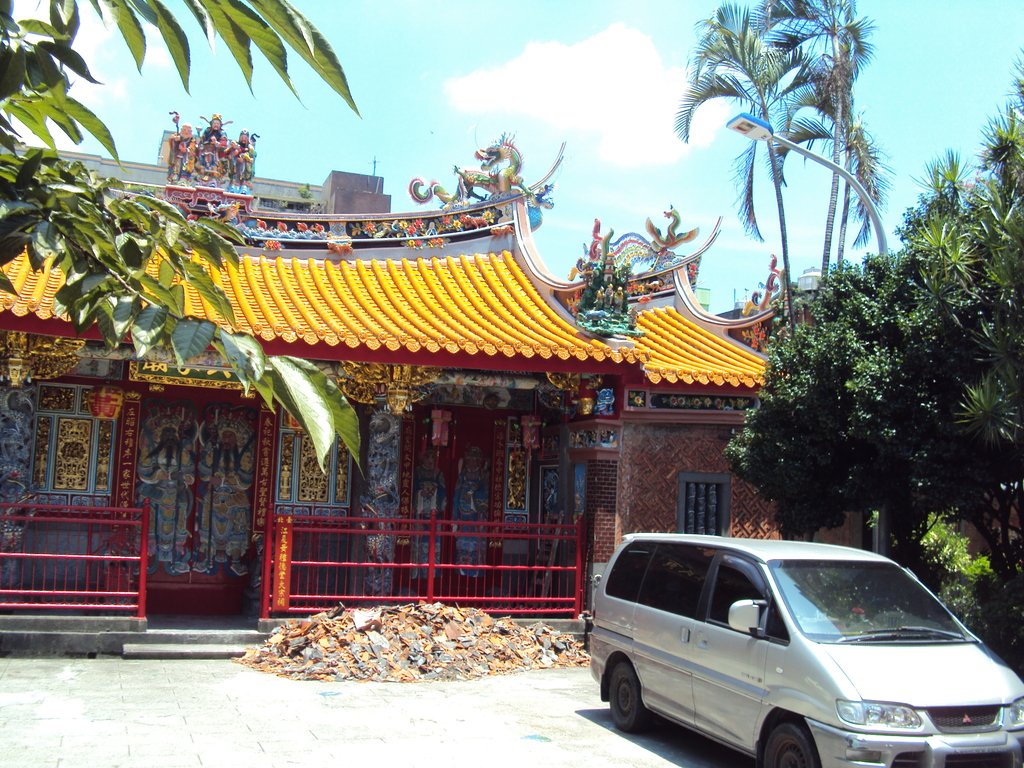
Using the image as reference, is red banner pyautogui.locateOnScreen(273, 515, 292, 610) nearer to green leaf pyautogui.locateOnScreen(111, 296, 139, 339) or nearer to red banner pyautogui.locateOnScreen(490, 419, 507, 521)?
red banner pyautogui.locateOnScreen(490, 419, 507, 521)

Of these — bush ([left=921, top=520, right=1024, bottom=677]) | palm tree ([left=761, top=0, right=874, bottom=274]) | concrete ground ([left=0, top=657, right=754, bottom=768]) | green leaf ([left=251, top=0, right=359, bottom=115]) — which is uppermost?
palm tree ([left=761, top=0, right=874, bottom=274])

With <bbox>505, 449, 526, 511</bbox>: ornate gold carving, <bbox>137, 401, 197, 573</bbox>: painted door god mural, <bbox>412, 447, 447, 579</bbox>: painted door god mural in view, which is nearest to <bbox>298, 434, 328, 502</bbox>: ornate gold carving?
<bbox>412, 447, 447, 579</bbox>: painted door god mural

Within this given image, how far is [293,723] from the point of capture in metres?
8.41

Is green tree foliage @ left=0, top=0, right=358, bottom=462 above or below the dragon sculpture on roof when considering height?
below

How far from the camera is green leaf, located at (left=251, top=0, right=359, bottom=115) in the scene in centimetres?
166

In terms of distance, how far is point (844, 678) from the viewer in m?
6.18

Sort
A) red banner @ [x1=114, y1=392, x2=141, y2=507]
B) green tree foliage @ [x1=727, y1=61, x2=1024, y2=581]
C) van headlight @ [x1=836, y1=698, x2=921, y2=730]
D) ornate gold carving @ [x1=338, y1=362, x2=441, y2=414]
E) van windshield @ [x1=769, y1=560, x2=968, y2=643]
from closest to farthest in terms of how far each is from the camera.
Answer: van headlight @ [x1=836, y1=698, x2=921, y2=730] < van windshield @ [x1=769, y1=560, x2=968, y2=643] < green tree foliage @ [x1=727, y1=61, x2=1024, y2=581] < ornate gold carving @ [x1=338, y1=362, x2=441, y2=414] < red banner @ [x1=114, y1=392, x2=141, y2=507]

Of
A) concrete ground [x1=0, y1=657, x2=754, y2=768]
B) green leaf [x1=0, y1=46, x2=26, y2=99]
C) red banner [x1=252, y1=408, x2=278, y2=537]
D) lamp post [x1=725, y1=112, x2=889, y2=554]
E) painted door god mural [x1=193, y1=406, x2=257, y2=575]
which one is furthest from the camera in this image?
red banner [x1=252, y1=408, x2=278, y2=537]

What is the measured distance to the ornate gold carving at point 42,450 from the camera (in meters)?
13.0

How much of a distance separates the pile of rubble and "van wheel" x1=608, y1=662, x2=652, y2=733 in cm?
246

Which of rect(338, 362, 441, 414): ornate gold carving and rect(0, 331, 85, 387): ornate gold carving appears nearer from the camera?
rect(0, 331, 85, 387): ornate gold carving

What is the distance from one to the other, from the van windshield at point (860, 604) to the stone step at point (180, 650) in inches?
260

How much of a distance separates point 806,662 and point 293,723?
4205mm

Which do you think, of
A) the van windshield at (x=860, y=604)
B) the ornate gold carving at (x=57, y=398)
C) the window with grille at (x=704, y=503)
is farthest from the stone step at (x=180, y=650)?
the van windshield at (x=860, y=604)
